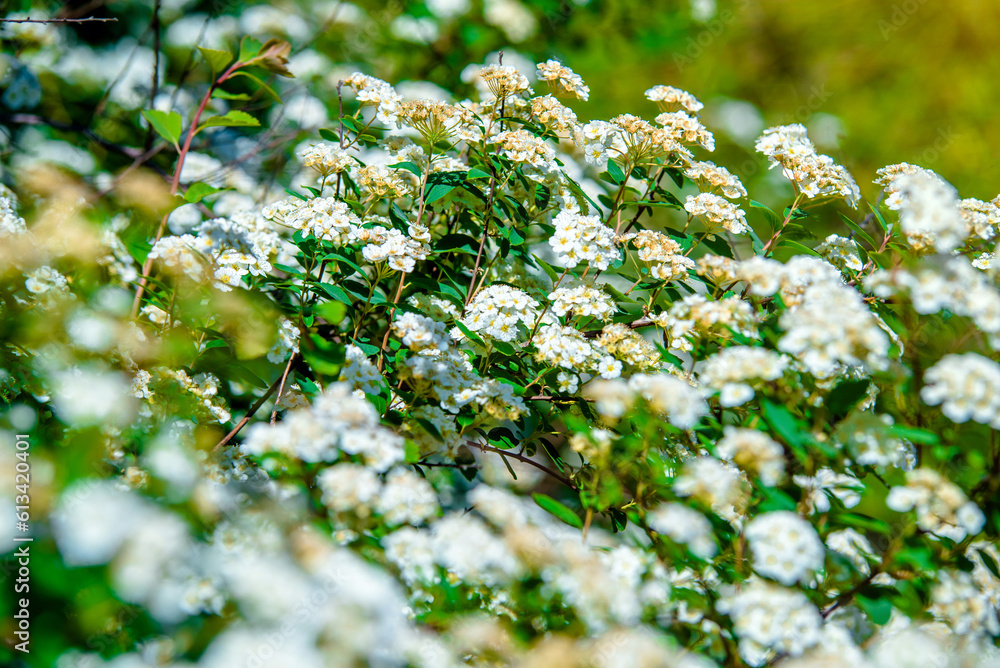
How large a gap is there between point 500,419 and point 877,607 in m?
0.75

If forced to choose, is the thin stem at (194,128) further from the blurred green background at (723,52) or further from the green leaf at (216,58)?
the blurred green background at (723,52)

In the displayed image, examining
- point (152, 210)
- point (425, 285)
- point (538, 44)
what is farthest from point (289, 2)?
point (425, 285)

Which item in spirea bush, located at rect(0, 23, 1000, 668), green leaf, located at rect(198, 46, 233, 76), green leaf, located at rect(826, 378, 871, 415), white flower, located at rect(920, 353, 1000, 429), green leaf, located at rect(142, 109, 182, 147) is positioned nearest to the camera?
spirea bush, located at rect(0, 23, 1000, 668)

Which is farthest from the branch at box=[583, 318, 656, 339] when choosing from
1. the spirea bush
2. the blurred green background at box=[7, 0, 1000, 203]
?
the blurred green background at box=[7, 0, 1000, 203]

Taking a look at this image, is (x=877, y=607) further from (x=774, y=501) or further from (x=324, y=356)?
(x=324, y=356)

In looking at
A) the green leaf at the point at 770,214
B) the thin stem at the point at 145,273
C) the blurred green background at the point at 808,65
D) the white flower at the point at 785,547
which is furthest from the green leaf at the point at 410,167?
the blurred green background at the point at 808,65

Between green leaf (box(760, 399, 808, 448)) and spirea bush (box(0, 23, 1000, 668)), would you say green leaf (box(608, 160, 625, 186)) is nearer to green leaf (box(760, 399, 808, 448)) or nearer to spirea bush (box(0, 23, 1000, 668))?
spirea bush (box(0, 23, 1000, 668))

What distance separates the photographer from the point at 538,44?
166 inches

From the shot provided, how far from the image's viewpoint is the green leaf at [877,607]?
1.12 m

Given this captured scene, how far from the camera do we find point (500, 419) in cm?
145

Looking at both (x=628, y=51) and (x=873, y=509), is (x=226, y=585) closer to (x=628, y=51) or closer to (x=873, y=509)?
(x=873, y=509)

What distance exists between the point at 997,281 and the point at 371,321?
4.68 feet

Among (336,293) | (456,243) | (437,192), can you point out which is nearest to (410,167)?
(437,192)

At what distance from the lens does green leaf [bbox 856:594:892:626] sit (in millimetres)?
1119
